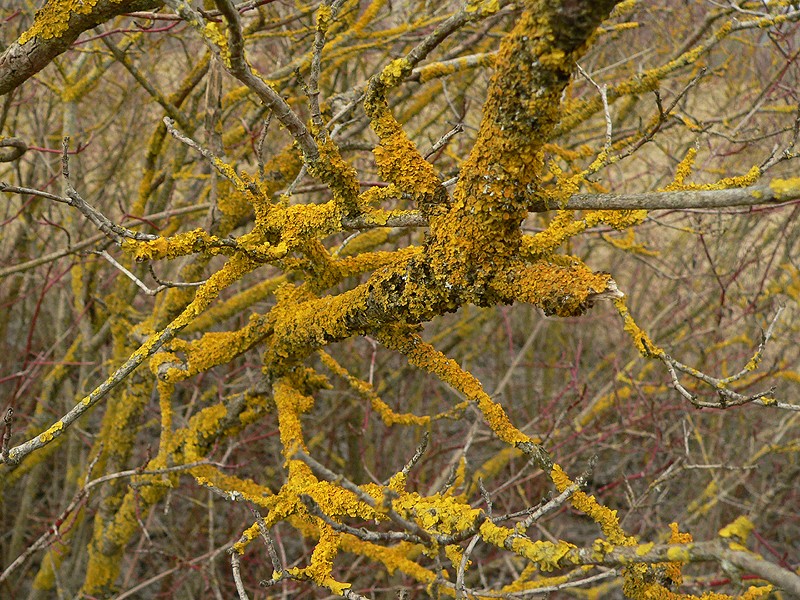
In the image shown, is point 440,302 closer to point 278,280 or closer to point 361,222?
point 361,222

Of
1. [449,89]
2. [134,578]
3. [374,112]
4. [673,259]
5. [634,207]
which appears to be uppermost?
[449,89]

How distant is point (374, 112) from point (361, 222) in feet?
0.79

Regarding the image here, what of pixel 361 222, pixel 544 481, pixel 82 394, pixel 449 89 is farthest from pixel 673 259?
pixel 361 222

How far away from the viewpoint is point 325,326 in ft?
5.77

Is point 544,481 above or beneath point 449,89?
beneath

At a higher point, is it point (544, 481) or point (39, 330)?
point (39, 330)

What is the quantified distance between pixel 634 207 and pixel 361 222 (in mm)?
621

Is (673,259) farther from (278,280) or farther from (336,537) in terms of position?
(336,537)

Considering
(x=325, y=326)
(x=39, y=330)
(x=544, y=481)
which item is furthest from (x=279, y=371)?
(x=39, y=330)

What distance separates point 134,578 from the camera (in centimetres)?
523

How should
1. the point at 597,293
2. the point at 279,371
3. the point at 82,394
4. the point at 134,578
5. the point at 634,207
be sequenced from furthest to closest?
the point at 134,578
the point at 82,394
the point at 279,371
the point at 597,293
the point at 634,207

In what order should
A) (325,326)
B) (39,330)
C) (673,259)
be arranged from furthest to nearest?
(673,259)
(39,330)
(325,326)

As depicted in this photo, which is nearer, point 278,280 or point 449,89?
point 278,280

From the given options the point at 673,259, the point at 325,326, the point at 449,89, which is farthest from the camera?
the point at 673,259
